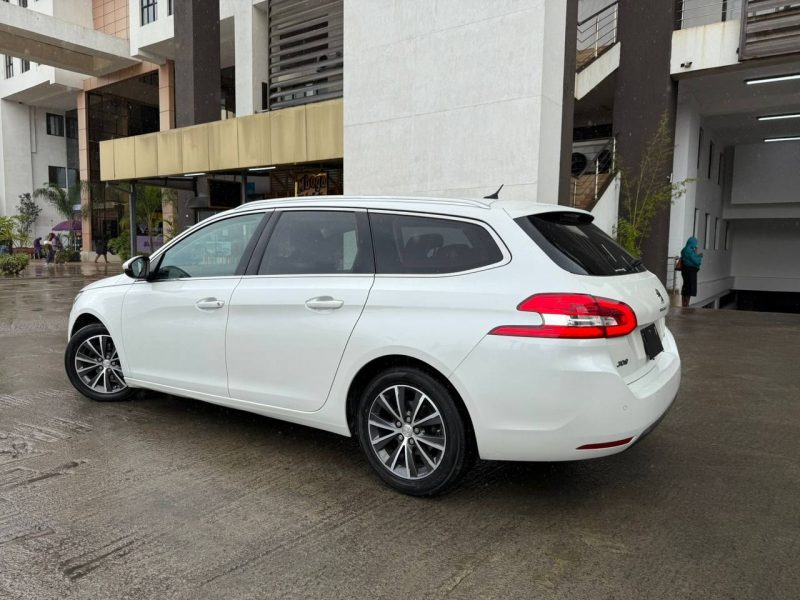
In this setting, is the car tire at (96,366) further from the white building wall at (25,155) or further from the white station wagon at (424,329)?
the white building wall at (25,155)

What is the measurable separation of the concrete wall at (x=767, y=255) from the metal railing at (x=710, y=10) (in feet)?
39.4

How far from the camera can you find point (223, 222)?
4496 mm

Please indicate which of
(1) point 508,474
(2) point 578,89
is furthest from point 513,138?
(1) point 508,474

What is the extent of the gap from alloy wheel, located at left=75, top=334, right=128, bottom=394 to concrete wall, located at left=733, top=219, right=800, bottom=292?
28403 millimetres

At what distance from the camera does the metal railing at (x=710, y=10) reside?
17.4 meters

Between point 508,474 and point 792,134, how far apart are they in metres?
24.9

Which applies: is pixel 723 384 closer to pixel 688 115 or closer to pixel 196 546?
pixel 196 546

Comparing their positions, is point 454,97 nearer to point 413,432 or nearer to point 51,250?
point 413,432

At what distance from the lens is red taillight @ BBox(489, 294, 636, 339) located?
2.99 meters

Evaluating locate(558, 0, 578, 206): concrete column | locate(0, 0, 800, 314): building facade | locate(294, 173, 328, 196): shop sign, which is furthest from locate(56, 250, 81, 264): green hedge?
locate(558, 0, 578, 206): concrete column

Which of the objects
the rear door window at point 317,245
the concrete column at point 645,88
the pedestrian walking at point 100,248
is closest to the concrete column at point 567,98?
the concrete column at point 645,88

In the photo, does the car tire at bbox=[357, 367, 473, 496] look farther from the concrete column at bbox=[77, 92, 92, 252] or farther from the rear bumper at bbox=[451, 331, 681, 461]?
the concrete column at bbox=[77, 92, 92, 252]

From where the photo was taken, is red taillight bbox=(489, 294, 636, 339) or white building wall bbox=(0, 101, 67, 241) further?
white building wall bbox=(0, 101, 67, 241)

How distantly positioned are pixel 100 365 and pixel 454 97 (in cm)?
853
